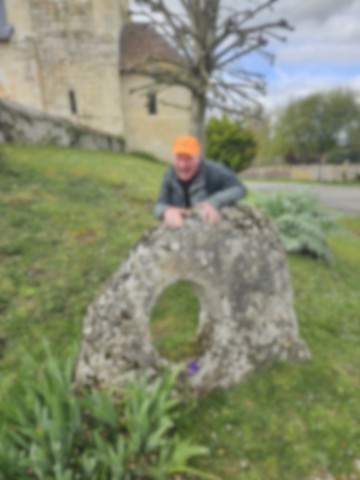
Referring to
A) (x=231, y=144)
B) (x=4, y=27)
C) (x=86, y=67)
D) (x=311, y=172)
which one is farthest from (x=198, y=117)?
(x=311, y=172)

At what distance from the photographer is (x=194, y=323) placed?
422cm

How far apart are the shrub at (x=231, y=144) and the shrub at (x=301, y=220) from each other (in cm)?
2630

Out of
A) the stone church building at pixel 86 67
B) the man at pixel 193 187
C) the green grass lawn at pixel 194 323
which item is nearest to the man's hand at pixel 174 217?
the man at pixel 193 187

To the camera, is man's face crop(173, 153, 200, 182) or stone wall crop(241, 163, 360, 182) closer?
man's face crop(173, 153, 200, 182)

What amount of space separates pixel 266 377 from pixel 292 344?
49cm

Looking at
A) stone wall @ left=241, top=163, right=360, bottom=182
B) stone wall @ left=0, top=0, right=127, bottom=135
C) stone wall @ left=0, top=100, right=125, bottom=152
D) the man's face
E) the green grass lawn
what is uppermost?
stone wall @ left=0, top=0, right=127, bottom=135

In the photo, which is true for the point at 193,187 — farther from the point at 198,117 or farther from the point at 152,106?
the point at 152,106

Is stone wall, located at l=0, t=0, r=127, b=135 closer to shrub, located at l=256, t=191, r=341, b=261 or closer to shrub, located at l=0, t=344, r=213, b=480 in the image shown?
shrub, located at l=256, t=191, r=341, b=261

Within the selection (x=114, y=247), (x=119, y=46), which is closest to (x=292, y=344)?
(x=114, y=247)

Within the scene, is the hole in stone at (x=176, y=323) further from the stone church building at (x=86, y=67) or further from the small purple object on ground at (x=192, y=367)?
the stone church building at (x=86, y=67)

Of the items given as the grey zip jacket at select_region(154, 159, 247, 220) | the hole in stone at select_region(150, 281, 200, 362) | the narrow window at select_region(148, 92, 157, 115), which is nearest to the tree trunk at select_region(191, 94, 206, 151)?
the hole in stone at select_region(150, 281, 200, 362)

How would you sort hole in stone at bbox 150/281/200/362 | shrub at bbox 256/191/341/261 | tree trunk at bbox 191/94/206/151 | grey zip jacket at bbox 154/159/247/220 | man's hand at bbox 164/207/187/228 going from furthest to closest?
tree trunk at bbox 191/94/206/151
shrub at bbox 256/191/341/261
hole in stone at bbox 150/281/200/362
grey zip jacket at bbox 154/159/247/220
man's hand at bbox 164/207/187/228

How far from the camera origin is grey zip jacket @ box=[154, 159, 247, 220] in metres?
3.11

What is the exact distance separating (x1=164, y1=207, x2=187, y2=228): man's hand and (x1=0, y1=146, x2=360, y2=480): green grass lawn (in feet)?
4.65
